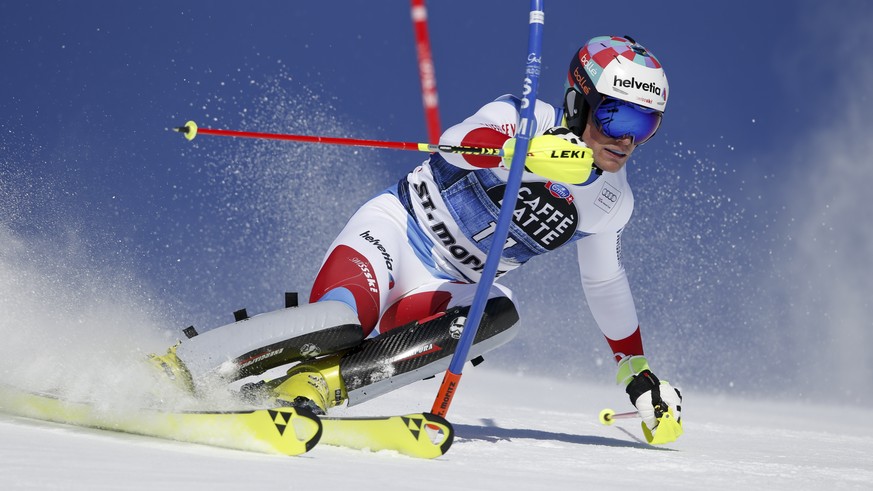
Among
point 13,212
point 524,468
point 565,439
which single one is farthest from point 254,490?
point 13,212

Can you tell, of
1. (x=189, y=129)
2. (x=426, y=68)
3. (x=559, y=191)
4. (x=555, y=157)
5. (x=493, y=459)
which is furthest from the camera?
(x=426, y=68)

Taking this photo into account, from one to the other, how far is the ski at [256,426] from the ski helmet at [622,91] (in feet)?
4.59

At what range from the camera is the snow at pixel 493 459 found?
2068mm

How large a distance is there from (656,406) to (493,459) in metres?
1.12

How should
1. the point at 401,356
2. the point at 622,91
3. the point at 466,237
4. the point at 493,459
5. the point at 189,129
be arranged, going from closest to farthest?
the point at 189,129, the point at 493,459, the point at 401,356, the point at 622,91, the point at 466,237

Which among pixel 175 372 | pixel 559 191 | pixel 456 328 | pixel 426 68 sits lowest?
pixel 175 372

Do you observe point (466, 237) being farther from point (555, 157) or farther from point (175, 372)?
point (175, 372)

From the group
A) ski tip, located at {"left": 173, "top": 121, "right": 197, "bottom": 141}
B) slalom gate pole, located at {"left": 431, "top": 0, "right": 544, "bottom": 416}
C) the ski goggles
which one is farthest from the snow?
the ski goggles

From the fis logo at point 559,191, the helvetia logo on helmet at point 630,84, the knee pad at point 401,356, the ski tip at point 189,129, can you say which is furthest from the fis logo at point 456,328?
the ski tip at point 189,129

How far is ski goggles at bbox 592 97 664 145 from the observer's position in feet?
11.6

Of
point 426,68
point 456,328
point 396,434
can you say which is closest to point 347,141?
point 456,328

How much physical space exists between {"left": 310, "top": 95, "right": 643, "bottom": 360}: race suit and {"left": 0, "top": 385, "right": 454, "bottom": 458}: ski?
0.70 metres

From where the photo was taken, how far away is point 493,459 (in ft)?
9.70

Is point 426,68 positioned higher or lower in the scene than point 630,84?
higher
